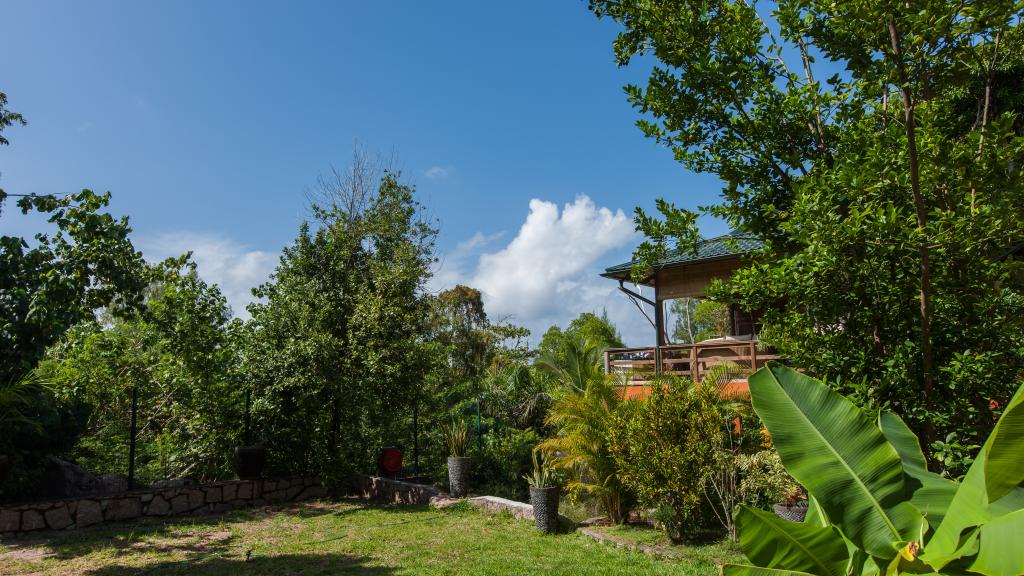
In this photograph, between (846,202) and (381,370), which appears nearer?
(846,202)

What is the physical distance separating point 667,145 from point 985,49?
8.51 ft

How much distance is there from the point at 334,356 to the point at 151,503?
4.00 m

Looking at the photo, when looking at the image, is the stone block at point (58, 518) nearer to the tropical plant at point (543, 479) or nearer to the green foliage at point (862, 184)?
the tropical plant at point (543, 479)

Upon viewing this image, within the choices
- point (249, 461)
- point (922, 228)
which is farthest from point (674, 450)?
point (249, 461)

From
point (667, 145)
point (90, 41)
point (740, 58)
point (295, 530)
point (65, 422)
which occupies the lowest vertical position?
point (295, 530)

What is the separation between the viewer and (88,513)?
9617 mm

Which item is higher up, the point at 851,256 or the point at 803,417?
the point at 851,256

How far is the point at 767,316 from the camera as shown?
4406 mm

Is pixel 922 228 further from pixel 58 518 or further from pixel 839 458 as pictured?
pixel 58 518

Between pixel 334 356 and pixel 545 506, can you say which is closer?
pixel 545 506

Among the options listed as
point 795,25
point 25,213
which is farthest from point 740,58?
point 25,213

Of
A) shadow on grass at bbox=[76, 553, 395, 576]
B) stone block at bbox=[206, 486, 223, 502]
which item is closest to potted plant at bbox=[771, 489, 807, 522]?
shadow on grass at bbox=[76, 553, 395, 576]

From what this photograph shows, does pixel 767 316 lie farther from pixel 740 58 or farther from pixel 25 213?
pixel 25 213

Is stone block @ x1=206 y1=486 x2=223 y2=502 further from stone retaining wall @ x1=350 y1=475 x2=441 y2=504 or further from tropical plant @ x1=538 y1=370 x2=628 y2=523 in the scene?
tropical plant @ x1=538 y1=370 x2=628 y2=523
